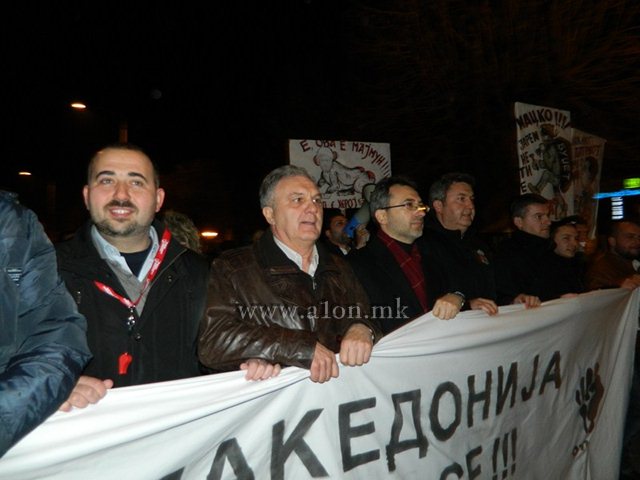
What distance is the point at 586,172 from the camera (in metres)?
7.71

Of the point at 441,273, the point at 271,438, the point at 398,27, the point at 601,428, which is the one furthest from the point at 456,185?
the point at 398,27

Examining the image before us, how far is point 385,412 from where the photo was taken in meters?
2.72

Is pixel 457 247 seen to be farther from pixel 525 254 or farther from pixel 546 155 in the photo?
pixel 546 155

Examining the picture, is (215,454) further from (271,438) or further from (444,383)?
(444,383)

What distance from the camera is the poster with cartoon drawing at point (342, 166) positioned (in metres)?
7.32

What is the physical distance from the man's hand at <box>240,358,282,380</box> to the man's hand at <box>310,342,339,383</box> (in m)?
0.15

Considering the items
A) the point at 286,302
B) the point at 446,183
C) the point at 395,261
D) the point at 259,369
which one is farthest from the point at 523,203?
the point at 259,369

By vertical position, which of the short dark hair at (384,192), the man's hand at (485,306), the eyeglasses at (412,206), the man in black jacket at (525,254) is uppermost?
the short dark hair at (384,192)

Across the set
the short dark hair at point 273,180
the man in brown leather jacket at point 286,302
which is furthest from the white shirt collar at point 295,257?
the short dark hair at point 273,180

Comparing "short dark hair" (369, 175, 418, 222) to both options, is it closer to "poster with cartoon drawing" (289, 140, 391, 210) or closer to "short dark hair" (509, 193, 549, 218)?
"short dark hair" (509, 193, 549, 218)

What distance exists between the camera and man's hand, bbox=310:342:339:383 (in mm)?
2422

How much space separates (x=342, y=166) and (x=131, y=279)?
16.9 ft

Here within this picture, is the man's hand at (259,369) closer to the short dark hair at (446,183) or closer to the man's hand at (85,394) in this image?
the man's hand at (85,394)

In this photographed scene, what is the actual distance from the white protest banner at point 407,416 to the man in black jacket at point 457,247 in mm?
424
